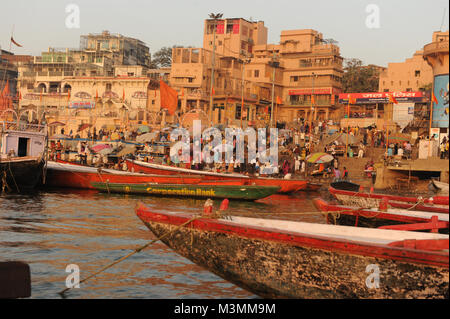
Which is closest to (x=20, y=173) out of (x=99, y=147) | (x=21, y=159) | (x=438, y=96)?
(x=21, y=159)

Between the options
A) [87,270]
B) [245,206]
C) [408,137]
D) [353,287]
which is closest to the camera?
[353,287]

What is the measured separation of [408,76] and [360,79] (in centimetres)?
1055

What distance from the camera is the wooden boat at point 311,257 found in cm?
662

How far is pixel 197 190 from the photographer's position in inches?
921

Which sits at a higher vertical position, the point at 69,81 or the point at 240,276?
the point at 69,81

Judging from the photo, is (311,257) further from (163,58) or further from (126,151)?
(163,58)

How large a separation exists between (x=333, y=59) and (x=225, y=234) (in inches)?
2132

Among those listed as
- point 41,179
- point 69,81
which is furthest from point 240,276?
point 69,81

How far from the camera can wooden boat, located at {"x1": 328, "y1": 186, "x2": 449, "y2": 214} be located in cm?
1302

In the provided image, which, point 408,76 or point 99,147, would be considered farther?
point 408,76

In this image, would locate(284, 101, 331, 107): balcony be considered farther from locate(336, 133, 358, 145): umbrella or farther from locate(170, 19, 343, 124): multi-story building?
locate(336, 133, 358, 145): umbrella

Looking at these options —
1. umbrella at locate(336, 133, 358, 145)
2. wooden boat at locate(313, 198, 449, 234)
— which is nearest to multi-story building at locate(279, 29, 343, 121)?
umbrella at locate(336, 133, 358, 145)

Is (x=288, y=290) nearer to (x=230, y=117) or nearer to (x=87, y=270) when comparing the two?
(x=87, y=270)
